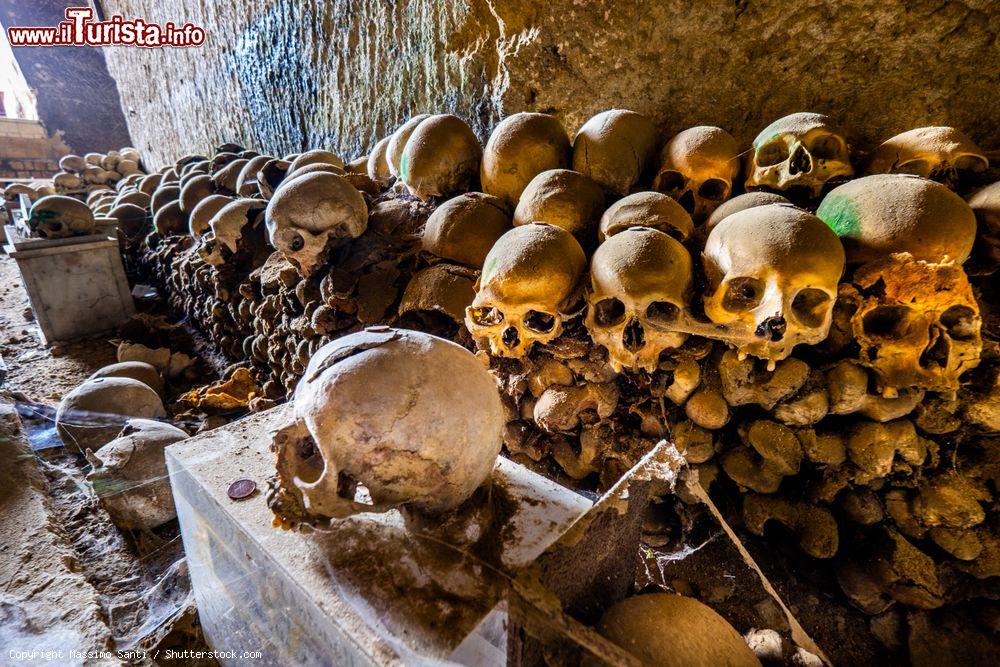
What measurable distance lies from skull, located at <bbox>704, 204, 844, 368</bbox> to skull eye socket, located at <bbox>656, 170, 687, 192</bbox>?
409mm

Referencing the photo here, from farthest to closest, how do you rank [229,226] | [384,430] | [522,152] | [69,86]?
[69,86] < [229,226] < [522,152] < [384,430]

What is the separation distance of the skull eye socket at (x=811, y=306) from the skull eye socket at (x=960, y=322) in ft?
0.78

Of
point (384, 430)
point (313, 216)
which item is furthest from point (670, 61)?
point (384, 430)

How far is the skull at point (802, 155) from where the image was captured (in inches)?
51.3

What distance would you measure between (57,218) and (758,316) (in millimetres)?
5083

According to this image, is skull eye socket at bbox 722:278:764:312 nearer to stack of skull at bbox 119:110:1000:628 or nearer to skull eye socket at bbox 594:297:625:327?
stack of skull at bbox 119:110:1000:628

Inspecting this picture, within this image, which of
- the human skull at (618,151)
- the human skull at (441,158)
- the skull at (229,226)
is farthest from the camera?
the skull at (229,226)

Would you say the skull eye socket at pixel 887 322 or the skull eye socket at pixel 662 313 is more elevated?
the skull eye socket at pixel 887 322

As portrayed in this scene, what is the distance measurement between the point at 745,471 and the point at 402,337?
1.05 meters

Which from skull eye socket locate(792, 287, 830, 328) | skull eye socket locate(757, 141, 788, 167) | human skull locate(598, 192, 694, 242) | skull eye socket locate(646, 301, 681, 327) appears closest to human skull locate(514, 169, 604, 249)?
human skull locate(598, 192, 694, 242)

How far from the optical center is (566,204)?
57.6 inches

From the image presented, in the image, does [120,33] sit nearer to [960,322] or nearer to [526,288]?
[526,288]

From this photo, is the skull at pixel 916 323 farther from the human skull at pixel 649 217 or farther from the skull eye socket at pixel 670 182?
the skull eye socket at pixel 670 182

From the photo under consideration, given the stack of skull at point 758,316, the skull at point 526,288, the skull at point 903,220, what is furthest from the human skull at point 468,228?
the skull at point 903,220
